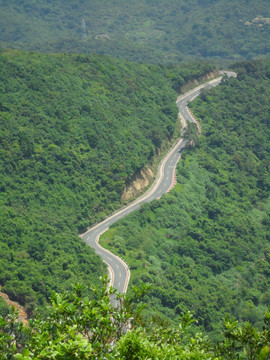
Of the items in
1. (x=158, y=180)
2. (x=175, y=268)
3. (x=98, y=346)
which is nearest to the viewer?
(x=98, y=346)

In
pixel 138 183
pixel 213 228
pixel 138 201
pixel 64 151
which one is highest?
pixel 64 151

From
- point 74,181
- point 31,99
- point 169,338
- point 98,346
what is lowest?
point 74,181

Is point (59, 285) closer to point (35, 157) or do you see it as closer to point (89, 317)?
point (35, 157)

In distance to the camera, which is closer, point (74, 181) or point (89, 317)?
point (89, 317)

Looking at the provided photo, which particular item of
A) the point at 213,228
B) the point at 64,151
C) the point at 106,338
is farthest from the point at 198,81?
the point at 106,338

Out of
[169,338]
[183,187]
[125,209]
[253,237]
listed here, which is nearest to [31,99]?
[125,209]

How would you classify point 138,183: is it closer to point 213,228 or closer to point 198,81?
point 213,228

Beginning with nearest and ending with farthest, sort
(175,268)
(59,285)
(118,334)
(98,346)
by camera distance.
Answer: (98,346) → (118,334) → (59,285) → (175,268)

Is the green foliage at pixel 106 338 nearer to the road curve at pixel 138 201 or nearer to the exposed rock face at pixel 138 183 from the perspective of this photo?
the road curve at pixel 138 201
